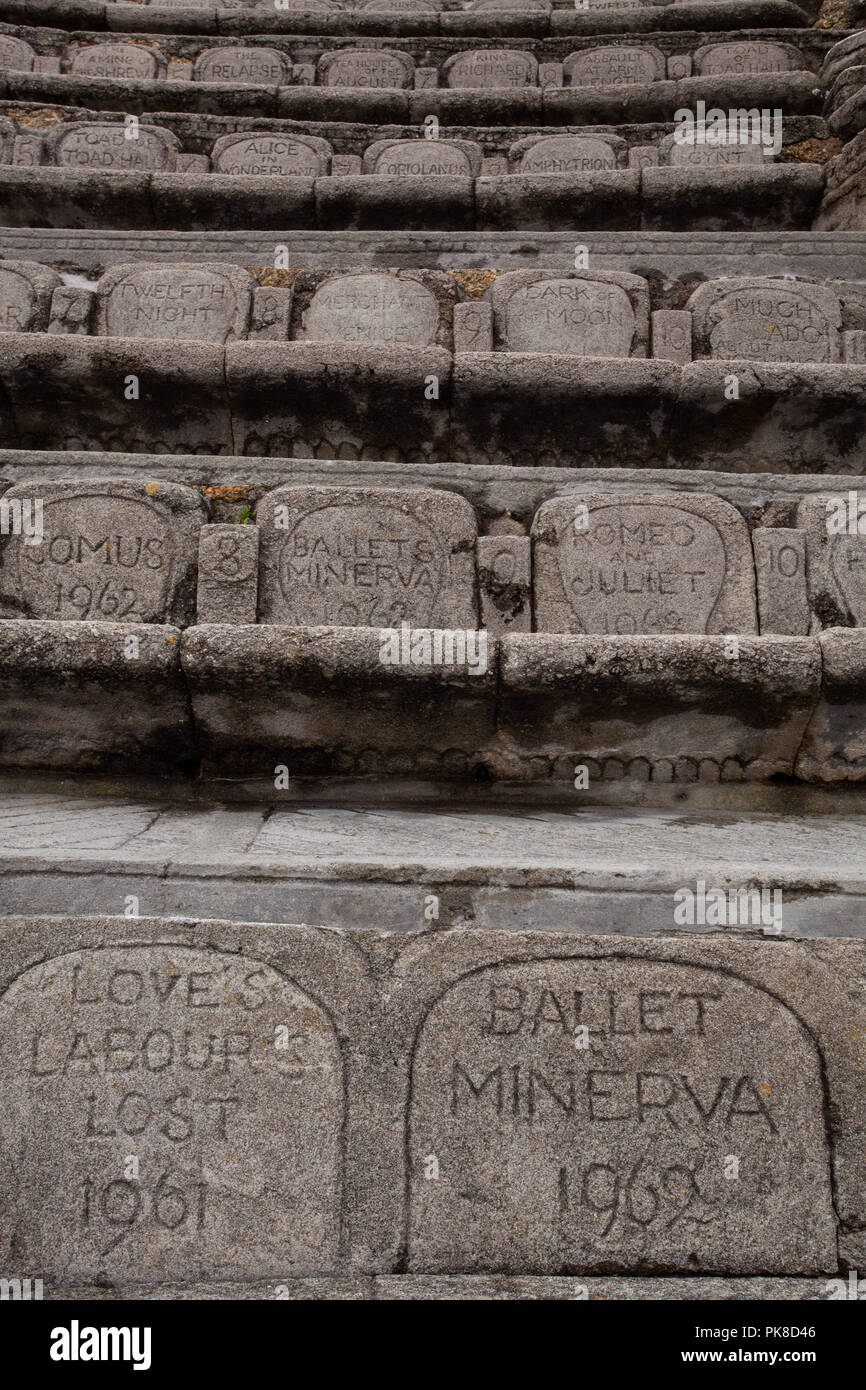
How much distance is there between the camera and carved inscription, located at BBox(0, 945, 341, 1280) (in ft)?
5.10

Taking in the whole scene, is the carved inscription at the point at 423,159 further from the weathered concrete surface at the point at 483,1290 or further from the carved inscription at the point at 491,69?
the weathered concrete surface at the point at 483,1290

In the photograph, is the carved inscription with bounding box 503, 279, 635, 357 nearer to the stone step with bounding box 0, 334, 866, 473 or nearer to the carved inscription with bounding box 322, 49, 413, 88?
the stone step with bounding box 0, 334, 866, 473

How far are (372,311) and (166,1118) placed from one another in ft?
12.1

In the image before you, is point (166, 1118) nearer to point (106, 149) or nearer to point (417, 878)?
point (417, 878)

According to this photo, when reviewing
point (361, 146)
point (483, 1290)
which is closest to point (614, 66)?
point (361, 146)

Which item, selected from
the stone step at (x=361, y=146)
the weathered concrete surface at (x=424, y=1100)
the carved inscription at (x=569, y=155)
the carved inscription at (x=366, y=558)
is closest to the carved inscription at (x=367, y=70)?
the stone step at (x=361, y=146)

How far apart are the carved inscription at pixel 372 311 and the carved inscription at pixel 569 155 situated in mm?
2692

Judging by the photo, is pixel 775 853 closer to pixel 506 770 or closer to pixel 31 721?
pixel 506 770

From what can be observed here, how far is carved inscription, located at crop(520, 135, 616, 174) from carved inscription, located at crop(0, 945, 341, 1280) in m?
6.30

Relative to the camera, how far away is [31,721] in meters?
2.53

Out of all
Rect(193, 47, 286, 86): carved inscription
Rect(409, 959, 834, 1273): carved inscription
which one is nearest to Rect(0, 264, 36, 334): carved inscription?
Rect(409, 959, 834, 1273): carved inscription

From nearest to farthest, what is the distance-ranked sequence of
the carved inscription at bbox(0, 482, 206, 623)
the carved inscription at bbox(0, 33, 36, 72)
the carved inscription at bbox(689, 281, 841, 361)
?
1. the carved inscription at bbox(0, 482, 206, 623)
2. the carved inscription at bbox(689, 281, 841, 361)
3. the carved inscription at bbox(0, 33, 36, 72)

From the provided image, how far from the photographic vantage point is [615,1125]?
163 centimetres

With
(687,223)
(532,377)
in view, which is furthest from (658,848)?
(687,223)
